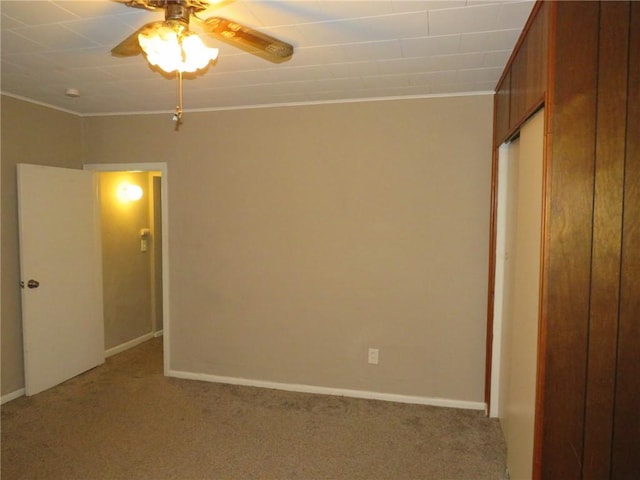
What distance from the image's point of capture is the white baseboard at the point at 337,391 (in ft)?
10.4

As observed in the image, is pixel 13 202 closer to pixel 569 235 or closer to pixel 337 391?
pixel 337 391

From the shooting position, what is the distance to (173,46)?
1510 millimetres

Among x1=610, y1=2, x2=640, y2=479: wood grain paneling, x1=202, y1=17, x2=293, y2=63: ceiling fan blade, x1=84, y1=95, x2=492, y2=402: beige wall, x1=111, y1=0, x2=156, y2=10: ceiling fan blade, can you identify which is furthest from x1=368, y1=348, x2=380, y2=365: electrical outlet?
x1=111, y1=0, x2=156, y2=10: ceiling fan blade

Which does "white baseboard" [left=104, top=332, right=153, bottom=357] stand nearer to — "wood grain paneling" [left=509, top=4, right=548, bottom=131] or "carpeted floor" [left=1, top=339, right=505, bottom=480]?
"carpeted floor" [left=1, top=339, right=505, bottom=480]

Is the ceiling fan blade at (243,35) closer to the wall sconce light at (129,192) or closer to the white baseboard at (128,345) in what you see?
the wall sconce light at (129,192)

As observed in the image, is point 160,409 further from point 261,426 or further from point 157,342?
point 157,342

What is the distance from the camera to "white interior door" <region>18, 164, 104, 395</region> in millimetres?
3260

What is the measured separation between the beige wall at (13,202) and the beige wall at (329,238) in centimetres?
51

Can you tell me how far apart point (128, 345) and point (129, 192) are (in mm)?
1719

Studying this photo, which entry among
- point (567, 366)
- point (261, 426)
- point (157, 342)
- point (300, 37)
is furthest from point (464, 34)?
point (157, 342)

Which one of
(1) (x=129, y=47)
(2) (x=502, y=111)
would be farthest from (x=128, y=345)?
(2) (x=502, y=111)

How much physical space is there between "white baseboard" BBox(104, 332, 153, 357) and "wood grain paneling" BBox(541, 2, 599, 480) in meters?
4.11

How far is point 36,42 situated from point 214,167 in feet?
5.14

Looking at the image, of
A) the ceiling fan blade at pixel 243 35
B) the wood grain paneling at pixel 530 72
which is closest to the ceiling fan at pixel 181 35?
the ceiling fan blade at pixel 243 35
